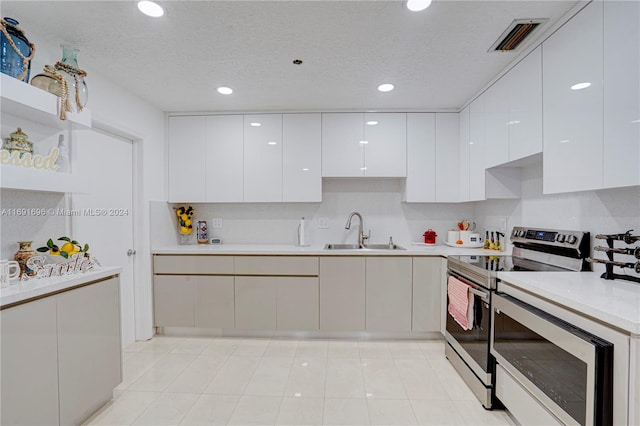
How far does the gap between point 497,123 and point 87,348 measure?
321 cm

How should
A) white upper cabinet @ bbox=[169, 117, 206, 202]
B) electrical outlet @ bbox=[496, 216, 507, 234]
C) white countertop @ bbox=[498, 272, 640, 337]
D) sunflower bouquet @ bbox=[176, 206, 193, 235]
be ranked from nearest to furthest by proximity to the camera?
white countertop @ bbox=[498, 272, 640, 337] < electrical outlet @ bbox=[496, 216, 507, 234] < white upper cabinet @ bbox=[169, 117, 206, 202] < sunflower bouquet @ bbox=[176, 206, 193, 235]

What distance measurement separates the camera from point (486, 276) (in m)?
1.94

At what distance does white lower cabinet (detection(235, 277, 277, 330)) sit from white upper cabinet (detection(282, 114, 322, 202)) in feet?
3.15

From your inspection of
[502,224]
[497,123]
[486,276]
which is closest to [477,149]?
[497,123]

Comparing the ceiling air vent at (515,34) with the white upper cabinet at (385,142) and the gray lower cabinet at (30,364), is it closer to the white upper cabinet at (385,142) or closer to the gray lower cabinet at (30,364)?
the white upper cabinet at (385,142)

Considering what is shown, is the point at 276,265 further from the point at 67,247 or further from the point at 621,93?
the point at 621,93

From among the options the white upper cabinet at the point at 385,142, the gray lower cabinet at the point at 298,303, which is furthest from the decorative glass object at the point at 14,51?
the white upper cabinet at the point at 385,142

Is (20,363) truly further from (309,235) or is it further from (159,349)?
(309,235)

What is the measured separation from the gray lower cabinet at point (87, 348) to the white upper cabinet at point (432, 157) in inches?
109

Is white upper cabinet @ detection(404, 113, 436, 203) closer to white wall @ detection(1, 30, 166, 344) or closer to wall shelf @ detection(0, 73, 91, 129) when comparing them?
white wall @ detection(1, 30, 166, 344)

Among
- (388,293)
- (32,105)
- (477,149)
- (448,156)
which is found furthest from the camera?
(448,156)

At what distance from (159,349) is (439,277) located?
269 cm

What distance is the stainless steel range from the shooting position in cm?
192

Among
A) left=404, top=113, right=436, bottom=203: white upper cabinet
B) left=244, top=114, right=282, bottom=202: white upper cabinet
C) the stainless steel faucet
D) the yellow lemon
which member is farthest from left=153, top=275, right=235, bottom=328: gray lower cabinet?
left=404, top=113, right=436, bottom=203: white upper cabinet
